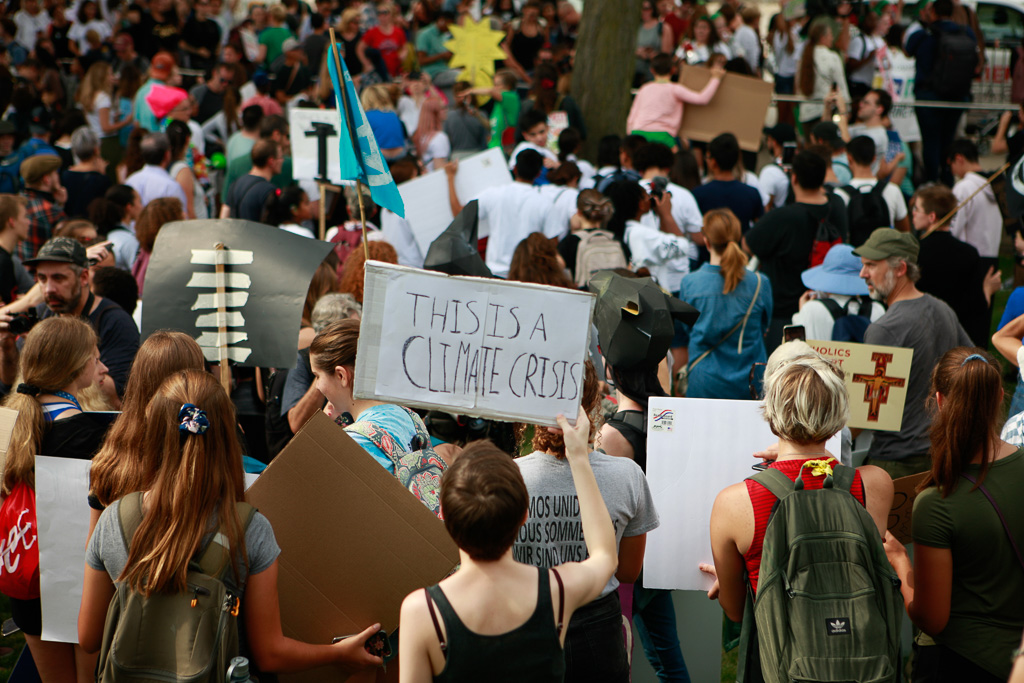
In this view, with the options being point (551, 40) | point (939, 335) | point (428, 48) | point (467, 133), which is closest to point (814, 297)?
point (939, 335)

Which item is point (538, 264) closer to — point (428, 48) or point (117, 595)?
point (117, 595)

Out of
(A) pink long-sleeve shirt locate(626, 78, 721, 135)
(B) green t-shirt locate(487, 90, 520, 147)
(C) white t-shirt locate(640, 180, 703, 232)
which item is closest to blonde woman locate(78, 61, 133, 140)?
(B) green t-shirt locate(487, 90, 520, 147)

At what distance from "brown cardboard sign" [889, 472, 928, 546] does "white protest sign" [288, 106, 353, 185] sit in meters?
5.32

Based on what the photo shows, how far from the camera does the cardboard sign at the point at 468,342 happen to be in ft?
9.45

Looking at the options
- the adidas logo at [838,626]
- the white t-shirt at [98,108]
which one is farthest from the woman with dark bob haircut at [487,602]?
the white t-shirt at [98,108]

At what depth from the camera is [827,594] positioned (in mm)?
2658

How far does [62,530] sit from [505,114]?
870 cm

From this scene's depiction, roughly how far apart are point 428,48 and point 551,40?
237 centimetres

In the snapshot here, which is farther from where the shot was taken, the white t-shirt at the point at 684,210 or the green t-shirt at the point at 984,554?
the white t-shirt at the point at 684,210

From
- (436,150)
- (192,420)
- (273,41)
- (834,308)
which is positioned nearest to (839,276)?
(834,308)

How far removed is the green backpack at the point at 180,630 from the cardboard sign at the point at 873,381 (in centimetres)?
314

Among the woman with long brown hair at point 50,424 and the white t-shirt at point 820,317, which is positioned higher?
the white t-shirt at point 820,317

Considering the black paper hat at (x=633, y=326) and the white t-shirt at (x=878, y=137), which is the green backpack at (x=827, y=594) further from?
the white t-shirt at (x=878, y=137)

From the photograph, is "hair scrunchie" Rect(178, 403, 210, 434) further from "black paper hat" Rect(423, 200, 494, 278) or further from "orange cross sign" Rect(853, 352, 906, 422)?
"orange cross sign" Rect(853, 352, 906, 422)
